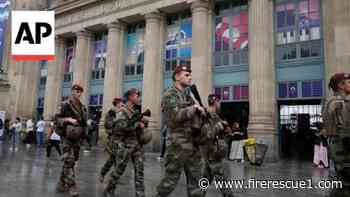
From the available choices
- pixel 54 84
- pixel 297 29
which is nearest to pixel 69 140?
pixel 297 29

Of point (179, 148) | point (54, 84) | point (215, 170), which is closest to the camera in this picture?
point (179, 148)

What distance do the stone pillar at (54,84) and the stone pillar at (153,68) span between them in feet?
32.6

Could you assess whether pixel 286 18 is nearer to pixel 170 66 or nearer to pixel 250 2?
pixel 250 2

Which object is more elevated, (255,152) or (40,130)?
(40,130)

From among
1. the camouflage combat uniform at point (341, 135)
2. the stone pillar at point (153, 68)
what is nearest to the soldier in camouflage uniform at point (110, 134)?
the camouflage combat uniform at point (341, 135)

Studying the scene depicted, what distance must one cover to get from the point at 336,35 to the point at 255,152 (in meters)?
6.31

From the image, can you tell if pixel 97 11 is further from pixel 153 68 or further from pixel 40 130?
pixel 40 130

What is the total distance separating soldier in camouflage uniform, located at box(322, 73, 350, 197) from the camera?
373cm

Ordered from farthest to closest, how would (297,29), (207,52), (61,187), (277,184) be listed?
(207,52), (297,29), (277,184), (61,187)

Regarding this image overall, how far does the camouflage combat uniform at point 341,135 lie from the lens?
12.2 ft

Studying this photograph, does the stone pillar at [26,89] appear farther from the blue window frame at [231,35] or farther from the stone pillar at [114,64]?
the blue window frame at [231,35]

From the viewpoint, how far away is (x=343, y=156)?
12.3 feet

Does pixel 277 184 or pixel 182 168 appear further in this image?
pixel 277 184

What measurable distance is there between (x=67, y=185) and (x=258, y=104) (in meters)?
11.2
